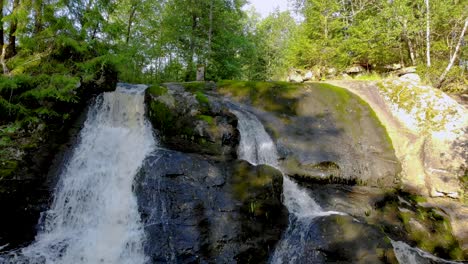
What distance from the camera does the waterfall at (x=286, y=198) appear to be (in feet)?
22.6

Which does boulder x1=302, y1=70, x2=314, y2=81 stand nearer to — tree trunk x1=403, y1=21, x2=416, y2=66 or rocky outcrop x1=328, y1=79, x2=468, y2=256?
tree trunk x1=403, y1=21, x2=416, y2=66

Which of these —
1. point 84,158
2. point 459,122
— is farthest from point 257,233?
point 459,122

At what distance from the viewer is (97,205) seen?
689 cm

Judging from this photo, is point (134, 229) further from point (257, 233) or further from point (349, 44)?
point (349, 44)

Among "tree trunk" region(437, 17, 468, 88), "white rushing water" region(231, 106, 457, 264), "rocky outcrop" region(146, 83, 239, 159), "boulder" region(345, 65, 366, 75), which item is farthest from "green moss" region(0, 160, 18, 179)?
"boulder" region(345, 65, 366, 75)

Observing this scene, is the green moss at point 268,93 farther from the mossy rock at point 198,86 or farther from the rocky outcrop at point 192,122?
the rocky outcrop at point 192,122

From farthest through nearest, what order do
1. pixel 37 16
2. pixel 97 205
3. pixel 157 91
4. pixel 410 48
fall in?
pixel 410 48
pixel 157 91
pixel 37 16
pixel 97 205

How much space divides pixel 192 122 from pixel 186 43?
10.5m

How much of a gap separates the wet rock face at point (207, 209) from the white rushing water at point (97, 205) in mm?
364

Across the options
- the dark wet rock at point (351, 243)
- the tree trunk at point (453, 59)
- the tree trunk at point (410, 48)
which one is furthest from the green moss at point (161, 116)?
the tree trunk at point (410, 48)

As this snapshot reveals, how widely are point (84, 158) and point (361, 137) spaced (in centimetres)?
827

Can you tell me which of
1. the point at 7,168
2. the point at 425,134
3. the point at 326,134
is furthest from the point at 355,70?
the point at 7,168

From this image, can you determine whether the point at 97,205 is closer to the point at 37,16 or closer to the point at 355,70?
the point at 37,16

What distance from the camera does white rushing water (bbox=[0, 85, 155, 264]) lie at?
6.14 meters
